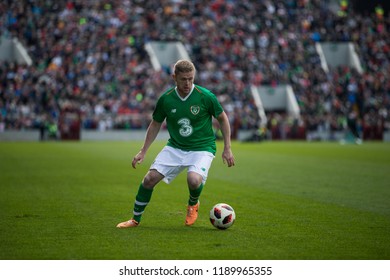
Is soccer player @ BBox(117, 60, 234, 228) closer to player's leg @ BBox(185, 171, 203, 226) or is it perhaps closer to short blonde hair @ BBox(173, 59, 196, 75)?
player's leg @ BBox(185, 171, 203, 226)

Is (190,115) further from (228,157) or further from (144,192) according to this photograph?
(144,192)

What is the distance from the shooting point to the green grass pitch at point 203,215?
7.40m

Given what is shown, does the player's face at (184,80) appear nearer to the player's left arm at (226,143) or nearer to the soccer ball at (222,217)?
the player's left arm at (226,143)

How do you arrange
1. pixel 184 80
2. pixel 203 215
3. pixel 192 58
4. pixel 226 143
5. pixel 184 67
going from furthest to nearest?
1. pixel 192 58
2. pixel 203 215
3. pixel 226 143
4. pixel 184 80
5. pixel 184 67

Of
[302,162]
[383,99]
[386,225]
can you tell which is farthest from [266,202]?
[383,99]

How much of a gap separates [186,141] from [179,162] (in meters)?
0.27

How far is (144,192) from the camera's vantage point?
29.6ft

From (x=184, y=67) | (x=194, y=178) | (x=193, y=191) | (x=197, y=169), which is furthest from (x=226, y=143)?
(x=184, y=67)

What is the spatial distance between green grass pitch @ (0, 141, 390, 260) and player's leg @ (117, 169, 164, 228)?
0.58 ft

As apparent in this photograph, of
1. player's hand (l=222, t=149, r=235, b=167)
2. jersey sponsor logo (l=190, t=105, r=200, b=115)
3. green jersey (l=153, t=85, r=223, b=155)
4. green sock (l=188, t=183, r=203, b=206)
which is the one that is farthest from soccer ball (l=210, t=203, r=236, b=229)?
jersey sponsor logo (l=190, t=105, r=200, b=115)

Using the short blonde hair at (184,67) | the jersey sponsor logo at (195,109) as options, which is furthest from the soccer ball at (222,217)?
the short blonde hair at (184,67)

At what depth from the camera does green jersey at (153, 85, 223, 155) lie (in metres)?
8.94

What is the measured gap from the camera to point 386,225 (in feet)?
30.9

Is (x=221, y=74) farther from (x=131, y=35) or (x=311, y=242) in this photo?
(x=311, y=242)
